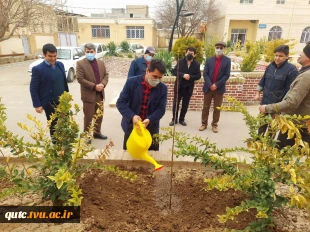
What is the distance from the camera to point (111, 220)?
1.75 metres

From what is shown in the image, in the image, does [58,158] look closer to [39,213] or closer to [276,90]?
[39,213]

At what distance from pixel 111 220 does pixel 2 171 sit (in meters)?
0.87

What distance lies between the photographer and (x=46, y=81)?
11.0 feet

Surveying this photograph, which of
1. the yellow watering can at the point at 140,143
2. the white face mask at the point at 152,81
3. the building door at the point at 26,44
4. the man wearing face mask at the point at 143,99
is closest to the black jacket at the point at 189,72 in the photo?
the man wearing face mask at the point at 143,99

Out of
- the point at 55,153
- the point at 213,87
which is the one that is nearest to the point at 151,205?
the point at 55,153

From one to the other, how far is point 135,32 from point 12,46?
1617cm

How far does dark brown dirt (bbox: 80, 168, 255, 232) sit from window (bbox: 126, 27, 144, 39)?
31774 mm

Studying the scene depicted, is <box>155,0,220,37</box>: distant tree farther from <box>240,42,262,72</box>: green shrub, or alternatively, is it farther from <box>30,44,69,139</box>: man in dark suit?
<box>30,44,69,139</box>: man in dark suit

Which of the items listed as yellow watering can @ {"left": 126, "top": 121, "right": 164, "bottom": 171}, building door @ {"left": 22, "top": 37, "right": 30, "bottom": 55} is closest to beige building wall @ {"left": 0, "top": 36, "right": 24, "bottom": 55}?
building door @ {"left": 22, "top": 37, "right": 30, "bottom": 55}

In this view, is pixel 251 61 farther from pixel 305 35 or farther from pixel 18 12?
pixel 305 35

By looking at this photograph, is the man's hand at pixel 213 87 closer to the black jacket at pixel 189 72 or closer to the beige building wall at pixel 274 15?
the black jacket at pixel 189 72

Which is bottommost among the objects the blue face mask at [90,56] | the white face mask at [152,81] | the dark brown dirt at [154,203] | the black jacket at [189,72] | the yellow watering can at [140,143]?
the dark brown dirt at [154,203]

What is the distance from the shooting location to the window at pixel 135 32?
31.5 m

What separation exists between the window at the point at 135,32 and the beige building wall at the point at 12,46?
1452 cm
